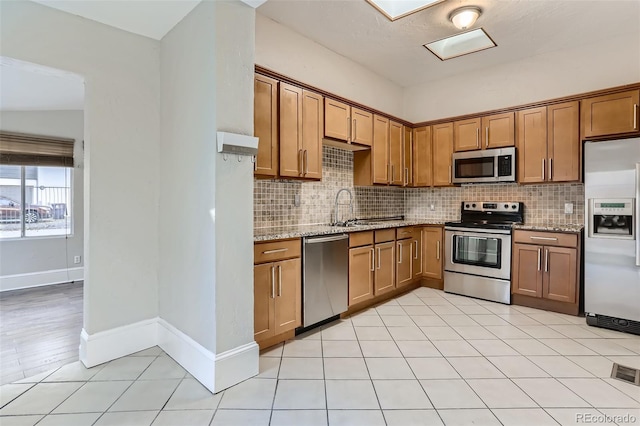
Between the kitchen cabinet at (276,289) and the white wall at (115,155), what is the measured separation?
0.92m

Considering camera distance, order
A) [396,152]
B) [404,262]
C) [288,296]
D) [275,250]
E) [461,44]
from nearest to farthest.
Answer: [275,250] < [288,296] < [461,44] < [404,262] < [396,152]

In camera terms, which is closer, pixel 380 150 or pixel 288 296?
pixel 288 296

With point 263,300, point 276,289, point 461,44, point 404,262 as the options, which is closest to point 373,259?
point 404,262

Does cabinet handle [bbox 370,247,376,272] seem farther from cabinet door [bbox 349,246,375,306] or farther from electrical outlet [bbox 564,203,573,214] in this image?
electrical outlet [bbox 564,203,573,214]

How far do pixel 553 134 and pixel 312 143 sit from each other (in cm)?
273

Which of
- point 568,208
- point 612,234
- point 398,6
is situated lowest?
point 612,234

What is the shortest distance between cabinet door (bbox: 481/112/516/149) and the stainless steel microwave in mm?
87

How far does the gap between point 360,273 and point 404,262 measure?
3.10 feet

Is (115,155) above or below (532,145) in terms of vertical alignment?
below

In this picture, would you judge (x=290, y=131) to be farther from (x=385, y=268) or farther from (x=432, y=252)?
(x=432, y=252)

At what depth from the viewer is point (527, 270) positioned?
3648 mm

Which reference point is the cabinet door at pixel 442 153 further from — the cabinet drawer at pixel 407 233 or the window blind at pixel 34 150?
the window blind at pixel 34 150

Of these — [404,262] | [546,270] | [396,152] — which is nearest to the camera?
[546,270]

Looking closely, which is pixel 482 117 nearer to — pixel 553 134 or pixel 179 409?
pixel 553 134
